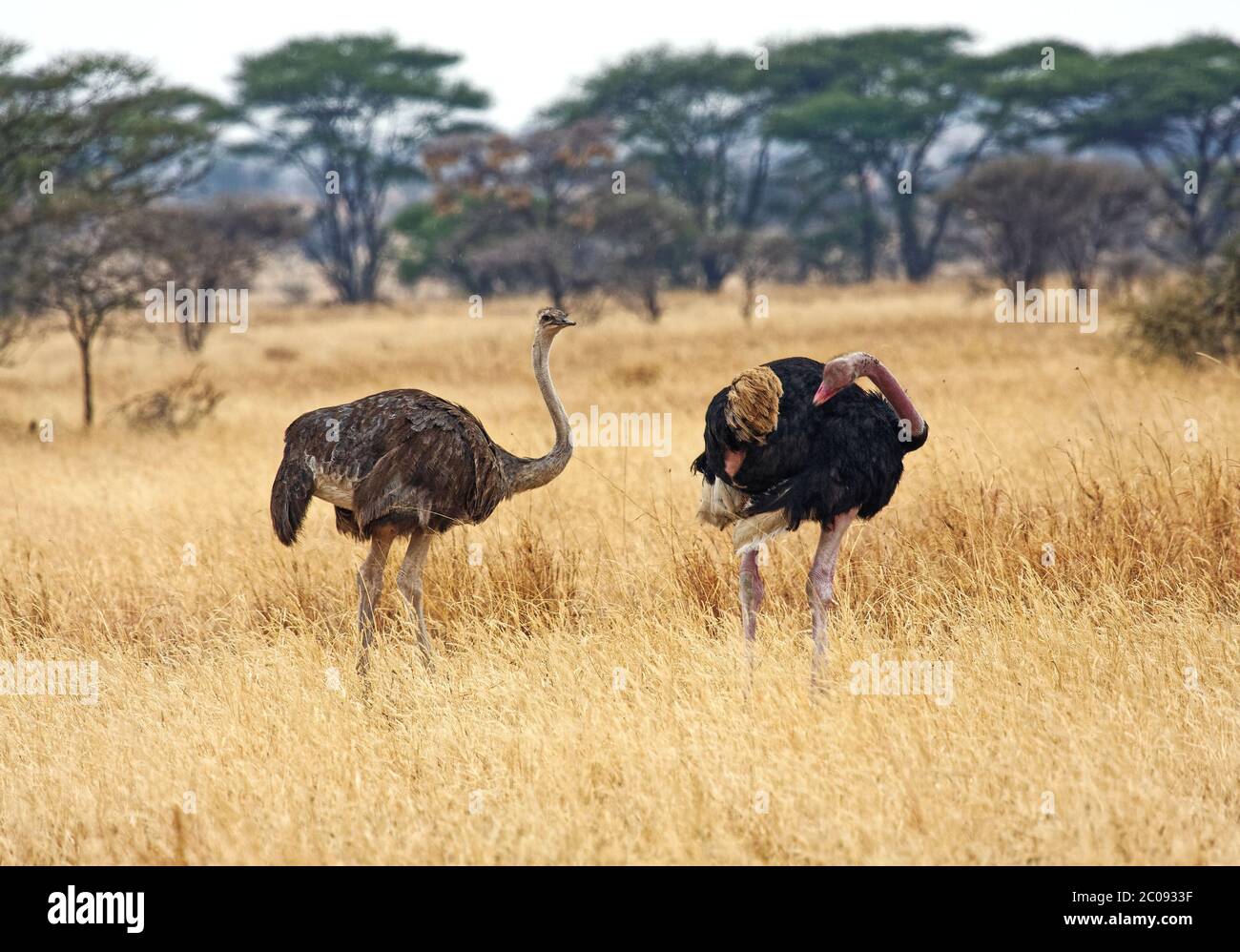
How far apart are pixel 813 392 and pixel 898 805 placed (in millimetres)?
1451

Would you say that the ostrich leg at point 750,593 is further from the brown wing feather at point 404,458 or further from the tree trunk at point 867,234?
the tree trunk at point 867,234

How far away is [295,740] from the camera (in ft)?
14.1

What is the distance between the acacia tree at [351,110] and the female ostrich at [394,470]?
1193 inches

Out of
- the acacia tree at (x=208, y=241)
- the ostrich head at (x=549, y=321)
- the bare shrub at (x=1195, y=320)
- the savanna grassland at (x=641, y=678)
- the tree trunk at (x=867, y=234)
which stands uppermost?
the tree trunk at (x=867, y=234)

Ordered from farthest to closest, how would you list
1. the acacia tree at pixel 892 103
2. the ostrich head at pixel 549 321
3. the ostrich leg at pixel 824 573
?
the acacia tree at pixel 892 103 → the ostrich head at pixel 549 321 → the ostrich leg at pixel 824 573

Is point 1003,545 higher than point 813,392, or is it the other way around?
point 813,392

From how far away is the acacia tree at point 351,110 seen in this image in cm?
3528

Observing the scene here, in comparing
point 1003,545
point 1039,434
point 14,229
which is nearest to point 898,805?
point 1003,545

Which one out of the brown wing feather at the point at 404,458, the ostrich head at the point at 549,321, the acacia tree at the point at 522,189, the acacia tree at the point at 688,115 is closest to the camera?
the brown wing feather at the point at 404,458

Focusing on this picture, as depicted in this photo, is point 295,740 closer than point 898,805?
No

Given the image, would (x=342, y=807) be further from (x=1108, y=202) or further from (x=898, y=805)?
(x=1108, y=202)

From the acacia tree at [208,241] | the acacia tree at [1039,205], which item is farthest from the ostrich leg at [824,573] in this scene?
the acacia tree at [1039,205]
